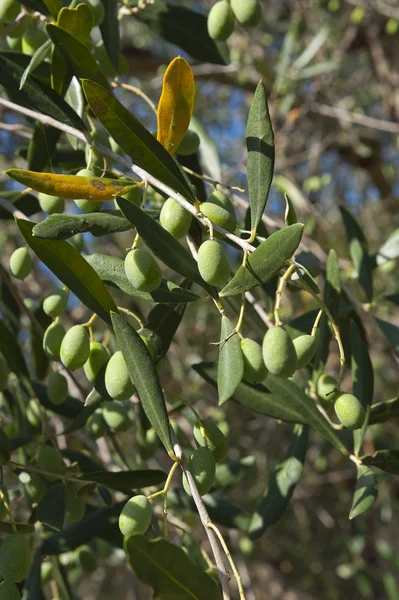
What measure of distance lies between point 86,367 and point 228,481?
55 cm

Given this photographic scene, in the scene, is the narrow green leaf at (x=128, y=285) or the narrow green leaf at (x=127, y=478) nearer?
the narrow green leaf at (x=128, y=285)

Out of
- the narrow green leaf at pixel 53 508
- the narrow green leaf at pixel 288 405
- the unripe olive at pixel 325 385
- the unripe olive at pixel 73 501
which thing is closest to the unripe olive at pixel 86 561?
the unripe olive at pixel 73 501

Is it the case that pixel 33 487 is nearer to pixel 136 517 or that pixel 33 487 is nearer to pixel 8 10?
pixel 136 517

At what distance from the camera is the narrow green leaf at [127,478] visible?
103 centimetres

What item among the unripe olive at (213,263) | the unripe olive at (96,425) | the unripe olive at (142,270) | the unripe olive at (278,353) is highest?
the unripe olive at (213,263)

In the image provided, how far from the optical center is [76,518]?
3.74 feet

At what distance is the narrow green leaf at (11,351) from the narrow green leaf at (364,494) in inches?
25.6

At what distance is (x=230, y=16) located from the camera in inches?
49.8

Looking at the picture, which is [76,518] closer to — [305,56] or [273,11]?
[305,56]

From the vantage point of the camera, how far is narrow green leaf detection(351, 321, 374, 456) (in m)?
1.11

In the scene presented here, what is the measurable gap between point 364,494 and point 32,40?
100 centimetres

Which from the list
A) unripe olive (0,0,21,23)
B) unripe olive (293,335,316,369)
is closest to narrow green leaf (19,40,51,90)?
unripe olive (0,0,21,23)

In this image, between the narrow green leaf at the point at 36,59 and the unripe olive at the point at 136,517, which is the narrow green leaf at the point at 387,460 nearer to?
the unripe olive at the point at 136,517

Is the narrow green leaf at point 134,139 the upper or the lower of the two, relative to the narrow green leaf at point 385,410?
upper
